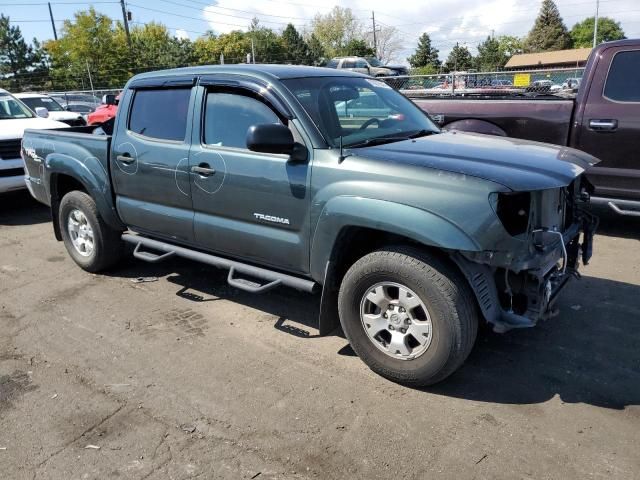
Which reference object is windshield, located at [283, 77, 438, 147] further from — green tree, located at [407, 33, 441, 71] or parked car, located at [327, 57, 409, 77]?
green tree, located at [407, 33, 441, 71]

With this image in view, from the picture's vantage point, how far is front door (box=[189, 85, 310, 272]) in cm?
371

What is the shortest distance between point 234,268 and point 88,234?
6.93 feet

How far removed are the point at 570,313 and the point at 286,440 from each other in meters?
2.62

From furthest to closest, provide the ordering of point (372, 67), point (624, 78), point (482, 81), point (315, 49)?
1. point (315, 49)
2. point (372, 67)
3. point (482, 81)
4. point (624, 78)

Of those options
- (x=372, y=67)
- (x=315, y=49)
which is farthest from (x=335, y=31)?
(x=372, y=67)

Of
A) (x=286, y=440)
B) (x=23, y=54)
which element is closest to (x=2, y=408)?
(x=286, y=440)

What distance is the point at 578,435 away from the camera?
2910 millimetres

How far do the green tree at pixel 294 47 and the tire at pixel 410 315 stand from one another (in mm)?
75374

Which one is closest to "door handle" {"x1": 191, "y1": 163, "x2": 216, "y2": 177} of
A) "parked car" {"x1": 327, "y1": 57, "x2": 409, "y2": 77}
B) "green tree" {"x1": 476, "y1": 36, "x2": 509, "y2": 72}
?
"parked car" {"x1": 327, "y1": 57, "x2": 409, "y2": 77}

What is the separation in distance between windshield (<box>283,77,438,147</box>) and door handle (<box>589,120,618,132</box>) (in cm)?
249

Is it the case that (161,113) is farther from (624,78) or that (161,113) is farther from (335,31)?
(335,31)

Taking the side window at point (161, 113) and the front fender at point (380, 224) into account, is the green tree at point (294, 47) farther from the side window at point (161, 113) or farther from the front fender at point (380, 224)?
the front fender at point (380, 224)

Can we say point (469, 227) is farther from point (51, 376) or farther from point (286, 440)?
point (51, 376)

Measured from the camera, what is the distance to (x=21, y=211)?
8789 mm
